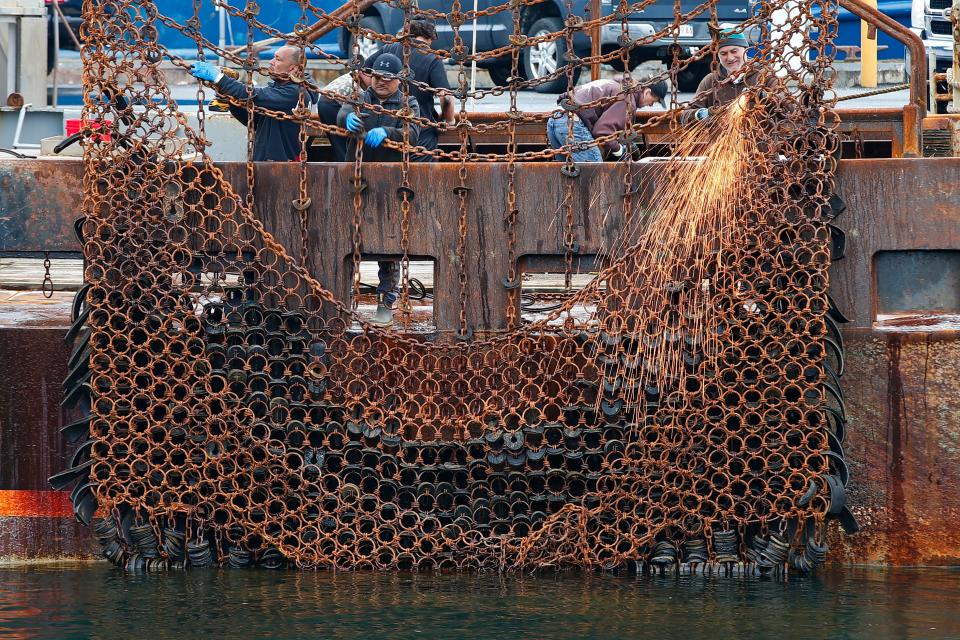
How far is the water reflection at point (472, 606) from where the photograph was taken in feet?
18.0

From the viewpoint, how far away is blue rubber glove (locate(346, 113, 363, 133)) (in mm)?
6426

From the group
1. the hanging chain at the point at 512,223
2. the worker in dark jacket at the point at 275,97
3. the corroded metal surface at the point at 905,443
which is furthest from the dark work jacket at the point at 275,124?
the corroded metal surface at the point at 905,443

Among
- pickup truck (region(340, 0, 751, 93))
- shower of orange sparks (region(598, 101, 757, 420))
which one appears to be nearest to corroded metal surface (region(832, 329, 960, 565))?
shower of orange sparks (region(598, 101, 757, 420))

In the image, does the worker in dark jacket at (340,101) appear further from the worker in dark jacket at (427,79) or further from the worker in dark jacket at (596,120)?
the worker in dark jacket at (596,120)

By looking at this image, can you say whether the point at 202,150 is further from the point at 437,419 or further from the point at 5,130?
the point at 5,130

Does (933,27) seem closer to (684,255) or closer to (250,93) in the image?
(684,255)

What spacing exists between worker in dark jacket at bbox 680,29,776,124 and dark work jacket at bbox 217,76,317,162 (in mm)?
1896

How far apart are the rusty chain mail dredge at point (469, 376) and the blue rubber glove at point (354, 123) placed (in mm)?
192

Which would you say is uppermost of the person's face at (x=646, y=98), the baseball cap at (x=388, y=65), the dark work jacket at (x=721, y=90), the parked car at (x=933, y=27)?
the parked car at (x=933, y=27)

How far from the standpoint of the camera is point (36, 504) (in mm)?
6613

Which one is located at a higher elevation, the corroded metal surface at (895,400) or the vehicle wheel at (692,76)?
the vehicle wheel at (692,76)

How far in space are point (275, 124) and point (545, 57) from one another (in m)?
8.18

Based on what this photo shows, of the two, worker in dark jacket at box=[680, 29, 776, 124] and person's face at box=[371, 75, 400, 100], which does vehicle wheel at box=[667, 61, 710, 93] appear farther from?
person's face at box=[371, 75, 400, 100]

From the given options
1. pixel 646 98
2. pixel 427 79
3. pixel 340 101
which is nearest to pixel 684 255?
pixel 340 101
